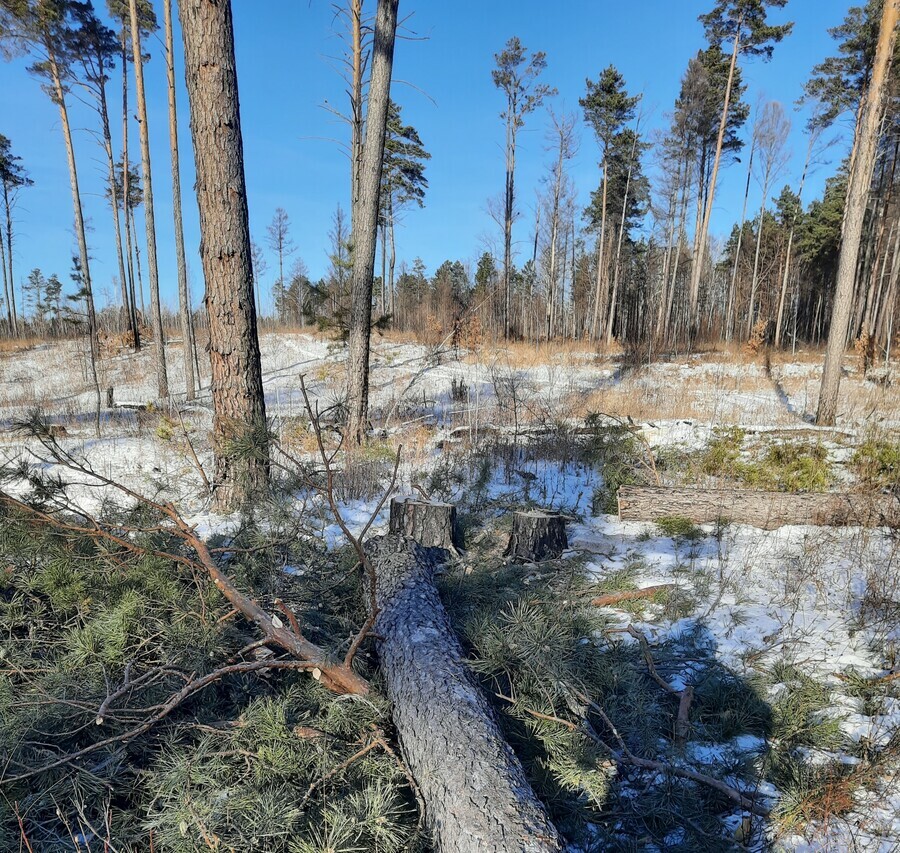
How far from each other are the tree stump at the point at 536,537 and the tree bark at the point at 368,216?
300cm

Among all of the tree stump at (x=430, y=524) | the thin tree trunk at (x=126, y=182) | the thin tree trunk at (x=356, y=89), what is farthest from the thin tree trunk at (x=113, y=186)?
the tree stump at (x=430, y=524)

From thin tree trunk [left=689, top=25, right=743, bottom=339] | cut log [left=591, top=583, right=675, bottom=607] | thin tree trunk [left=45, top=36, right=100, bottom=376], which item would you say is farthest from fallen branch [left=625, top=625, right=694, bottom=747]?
thin tree trunk [left=689, top=25, right=743, bottom=339]

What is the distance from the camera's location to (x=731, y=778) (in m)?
1.91

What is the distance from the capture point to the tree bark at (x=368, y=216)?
5.88m

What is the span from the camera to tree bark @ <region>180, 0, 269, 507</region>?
146 inches

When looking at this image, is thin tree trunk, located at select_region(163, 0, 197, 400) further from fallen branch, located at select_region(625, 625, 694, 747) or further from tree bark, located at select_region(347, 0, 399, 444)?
fallen branch, located at select_region(625, 625, 694, 747)

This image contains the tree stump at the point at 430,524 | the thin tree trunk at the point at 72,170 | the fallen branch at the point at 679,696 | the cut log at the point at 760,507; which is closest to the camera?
the fallen branch at the point at 679,696

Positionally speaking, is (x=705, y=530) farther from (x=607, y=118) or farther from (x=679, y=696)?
(x=607, y=118)

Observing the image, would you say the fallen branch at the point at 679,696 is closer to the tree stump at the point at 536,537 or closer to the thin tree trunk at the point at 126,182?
the tree stump at the point at 536,537

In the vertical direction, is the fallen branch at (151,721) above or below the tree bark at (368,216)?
below

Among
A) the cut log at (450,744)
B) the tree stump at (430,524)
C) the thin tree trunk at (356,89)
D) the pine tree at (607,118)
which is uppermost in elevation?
the pine tree at (607,118)

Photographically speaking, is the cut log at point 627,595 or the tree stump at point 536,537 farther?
the tree stump at point 536,537

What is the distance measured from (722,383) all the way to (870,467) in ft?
28.2

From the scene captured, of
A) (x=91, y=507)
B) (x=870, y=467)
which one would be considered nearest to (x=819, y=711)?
(x=870, y=467)
